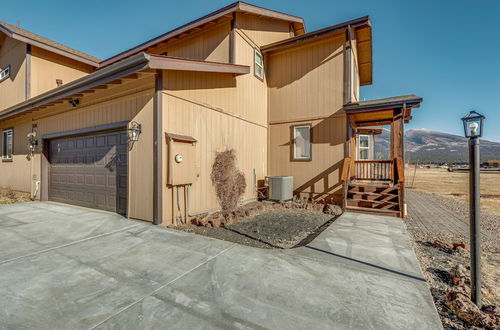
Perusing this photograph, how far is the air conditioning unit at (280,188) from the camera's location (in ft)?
25.7

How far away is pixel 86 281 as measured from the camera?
2586 mm

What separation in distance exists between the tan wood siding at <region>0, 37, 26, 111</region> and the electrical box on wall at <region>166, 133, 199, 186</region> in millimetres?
9069

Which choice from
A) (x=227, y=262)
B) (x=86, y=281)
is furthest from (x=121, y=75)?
(x=227, y=262)

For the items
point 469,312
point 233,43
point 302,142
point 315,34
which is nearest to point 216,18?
point 233,43

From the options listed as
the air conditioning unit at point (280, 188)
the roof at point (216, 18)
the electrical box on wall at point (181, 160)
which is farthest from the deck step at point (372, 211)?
the roof at point (216, 18)

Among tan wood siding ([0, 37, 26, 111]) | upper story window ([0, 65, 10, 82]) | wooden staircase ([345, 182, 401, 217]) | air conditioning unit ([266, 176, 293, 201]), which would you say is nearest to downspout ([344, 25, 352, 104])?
wooden staircase ([345, 182, 401, 217])

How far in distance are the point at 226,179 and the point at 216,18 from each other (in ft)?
17.6

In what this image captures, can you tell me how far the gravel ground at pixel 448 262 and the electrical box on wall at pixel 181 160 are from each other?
15.2 feet

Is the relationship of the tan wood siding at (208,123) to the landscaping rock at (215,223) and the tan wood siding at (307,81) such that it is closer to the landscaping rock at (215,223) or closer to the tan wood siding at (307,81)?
the landscaping rock at (215,223)

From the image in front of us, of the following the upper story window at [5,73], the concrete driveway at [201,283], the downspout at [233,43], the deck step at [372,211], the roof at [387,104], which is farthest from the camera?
the upper story window at [5,73]

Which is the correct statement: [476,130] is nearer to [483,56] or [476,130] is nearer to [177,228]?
[177,228]

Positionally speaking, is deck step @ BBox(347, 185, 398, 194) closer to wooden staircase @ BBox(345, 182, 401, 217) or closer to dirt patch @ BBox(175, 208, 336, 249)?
wooden staircase @ BBox(345, 182, 401, 217)

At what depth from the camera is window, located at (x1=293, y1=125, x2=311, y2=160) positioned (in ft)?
27.8

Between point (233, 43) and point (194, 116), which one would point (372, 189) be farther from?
point (233, 43)
